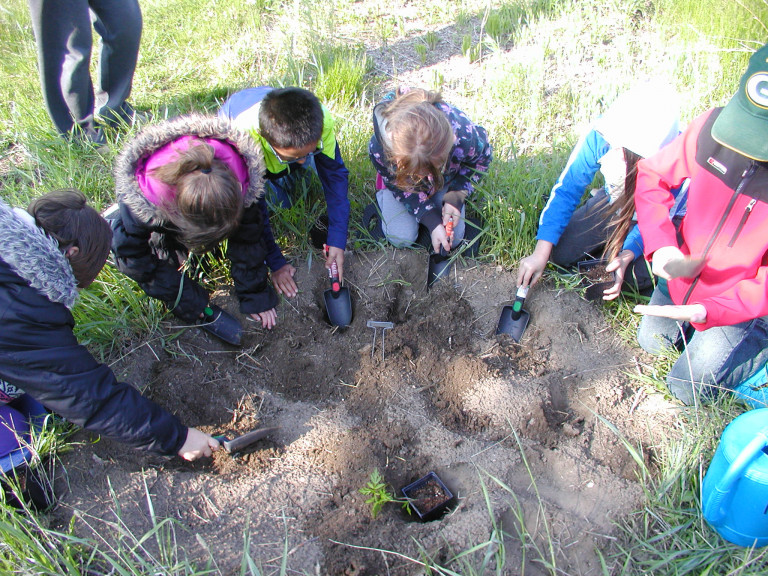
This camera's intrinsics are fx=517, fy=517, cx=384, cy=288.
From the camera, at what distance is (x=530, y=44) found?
3.94 m

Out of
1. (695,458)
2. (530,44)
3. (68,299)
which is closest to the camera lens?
(68,299)

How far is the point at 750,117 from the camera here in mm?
1616

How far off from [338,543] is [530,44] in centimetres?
373

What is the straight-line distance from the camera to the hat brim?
1604 millimetres

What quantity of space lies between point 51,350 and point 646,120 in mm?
2262

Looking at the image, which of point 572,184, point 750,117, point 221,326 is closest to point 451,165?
point 572,184

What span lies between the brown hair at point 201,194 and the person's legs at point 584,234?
1598 millimetres

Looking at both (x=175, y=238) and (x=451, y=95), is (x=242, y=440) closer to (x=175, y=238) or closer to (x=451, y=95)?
(x=175, y=238)

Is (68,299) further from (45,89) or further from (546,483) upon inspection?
(45,89)

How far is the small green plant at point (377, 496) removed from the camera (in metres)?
1.74

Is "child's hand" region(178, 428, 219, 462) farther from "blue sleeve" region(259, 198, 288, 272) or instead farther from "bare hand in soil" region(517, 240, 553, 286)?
"bare hand in soil" region(517, 240, 553, 286)

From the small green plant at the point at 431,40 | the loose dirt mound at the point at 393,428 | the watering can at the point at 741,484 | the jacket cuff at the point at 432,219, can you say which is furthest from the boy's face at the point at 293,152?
the small green plant at the point at 431,40

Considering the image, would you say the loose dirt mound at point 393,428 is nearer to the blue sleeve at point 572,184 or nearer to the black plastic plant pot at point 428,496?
the black plastic plant pot at point 428,496

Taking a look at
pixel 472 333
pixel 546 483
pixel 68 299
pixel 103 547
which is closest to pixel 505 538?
pixel 546 483
